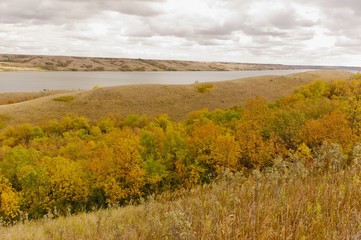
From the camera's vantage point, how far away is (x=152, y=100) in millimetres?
97875

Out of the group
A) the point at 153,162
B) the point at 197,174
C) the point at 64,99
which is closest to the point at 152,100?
the point at 64,99

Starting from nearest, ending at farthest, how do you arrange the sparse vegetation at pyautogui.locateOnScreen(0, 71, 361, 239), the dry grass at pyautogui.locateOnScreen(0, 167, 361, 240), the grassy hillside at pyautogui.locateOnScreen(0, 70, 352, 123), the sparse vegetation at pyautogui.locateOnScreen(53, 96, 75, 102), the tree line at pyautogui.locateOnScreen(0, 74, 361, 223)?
the dry grass at pyautogui.locateOnScreen(0, 167, 361, 240) → the sparse vegetation at pyautogui.locateOnScreen(0, 71, 361, 239) → the tree line at pyautogui.locateOnScreen(0, 74, 361, 223) → the grassy hillside at pyautogui.locateOnScreen(0, 70, 352, 123) → the sparse vegetation at pyautogui.locateOnScreen(53, 96, 75, 102)

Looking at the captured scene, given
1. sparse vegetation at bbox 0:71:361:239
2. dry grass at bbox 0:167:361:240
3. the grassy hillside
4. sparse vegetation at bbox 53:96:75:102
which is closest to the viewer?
dry grass at bbox 0:167:361:240

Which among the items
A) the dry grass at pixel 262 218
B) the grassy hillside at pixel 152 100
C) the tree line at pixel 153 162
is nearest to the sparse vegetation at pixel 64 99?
the grassy hillside at pixel 152 100

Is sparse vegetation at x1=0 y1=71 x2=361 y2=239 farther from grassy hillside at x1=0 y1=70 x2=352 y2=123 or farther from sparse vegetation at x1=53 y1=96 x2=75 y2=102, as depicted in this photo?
sparse vegetation at x1=53 y1=96 x2=75 y2=102

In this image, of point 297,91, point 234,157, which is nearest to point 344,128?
point 234,157

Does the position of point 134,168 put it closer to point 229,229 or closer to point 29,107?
point 229,229

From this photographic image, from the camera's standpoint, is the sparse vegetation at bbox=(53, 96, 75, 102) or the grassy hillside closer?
the grassy hillside

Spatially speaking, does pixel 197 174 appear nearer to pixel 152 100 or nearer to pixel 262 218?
pixel 262 218

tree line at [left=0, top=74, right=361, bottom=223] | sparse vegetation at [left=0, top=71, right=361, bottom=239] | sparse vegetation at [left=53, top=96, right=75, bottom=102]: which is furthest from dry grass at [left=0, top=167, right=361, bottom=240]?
sparse vegetation at [left=53, top=96, right=75, bottom=102]

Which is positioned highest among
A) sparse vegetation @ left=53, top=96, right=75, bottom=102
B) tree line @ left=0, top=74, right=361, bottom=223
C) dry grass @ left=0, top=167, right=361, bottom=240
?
dry grass @ left=0, top=167, right=361, bottom=240

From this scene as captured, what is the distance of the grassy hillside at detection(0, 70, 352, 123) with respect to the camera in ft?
288

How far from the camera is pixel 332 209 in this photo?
475cm

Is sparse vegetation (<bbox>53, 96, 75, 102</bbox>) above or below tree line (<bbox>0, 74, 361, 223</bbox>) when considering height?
above
